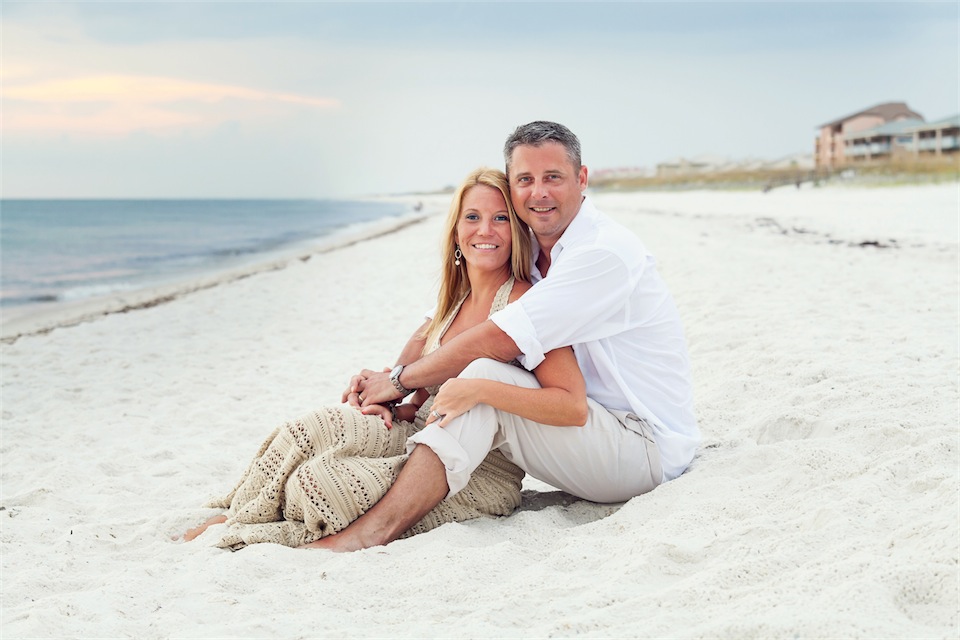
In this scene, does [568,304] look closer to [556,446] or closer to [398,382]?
[556,446]

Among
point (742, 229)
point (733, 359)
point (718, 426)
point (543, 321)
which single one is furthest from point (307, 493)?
point (742, 229)

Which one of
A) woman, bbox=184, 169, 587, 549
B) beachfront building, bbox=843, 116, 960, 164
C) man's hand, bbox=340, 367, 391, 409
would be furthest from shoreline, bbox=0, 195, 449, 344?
beachfront building, bbox=843, 116, 960, 164

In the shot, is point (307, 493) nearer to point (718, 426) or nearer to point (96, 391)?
point (718, 426)

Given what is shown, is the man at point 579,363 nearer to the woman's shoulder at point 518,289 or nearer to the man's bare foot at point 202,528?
the woman's shoulder at point 518,289

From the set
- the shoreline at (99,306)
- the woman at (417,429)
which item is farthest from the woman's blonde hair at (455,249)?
the shoreline at (99,306)

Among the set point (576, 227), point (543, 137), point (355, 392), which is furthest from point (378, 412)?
point (543, 137)

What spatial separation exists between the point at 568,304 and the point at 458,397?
1.70 feet

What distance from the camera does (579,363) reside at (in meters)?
3.30

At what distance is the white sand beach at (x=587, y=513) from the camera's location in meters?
2.17

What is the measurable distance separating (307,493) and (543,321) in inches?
42.1

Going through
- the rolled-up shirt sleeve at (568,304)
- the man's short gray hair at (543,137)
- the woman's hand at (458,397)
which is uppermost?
the man's short gray hair at (543,137)

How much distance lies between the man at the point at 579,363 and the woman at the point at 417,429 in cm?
8

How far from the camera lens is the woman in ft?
9.78

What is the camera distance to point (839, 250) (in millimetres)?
11000
